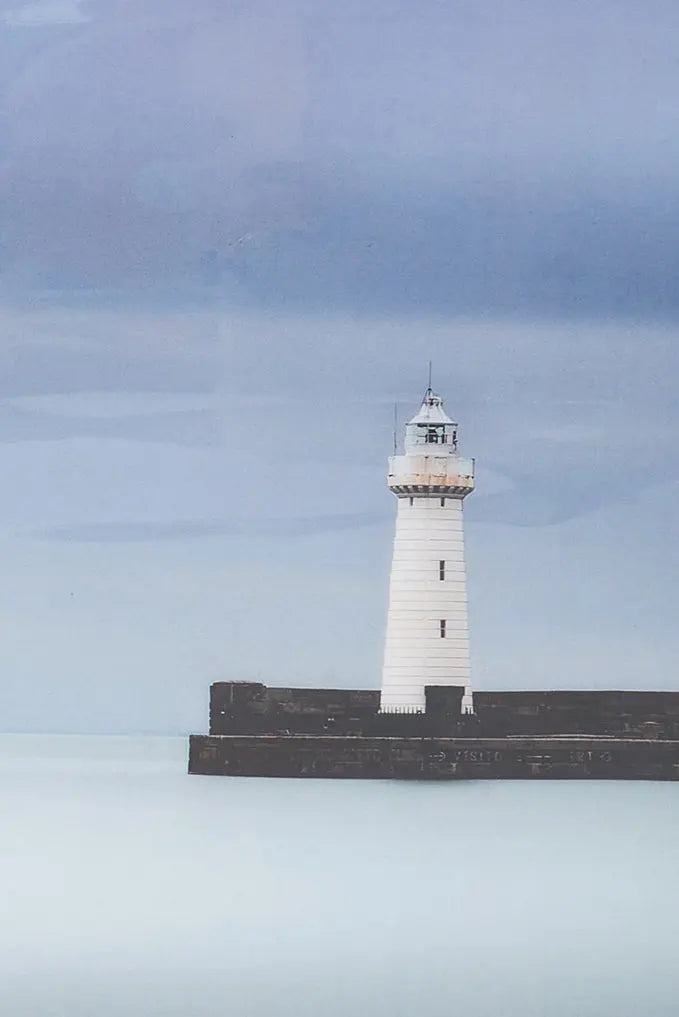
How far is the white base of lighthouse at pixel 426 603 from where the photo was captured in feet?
85.4

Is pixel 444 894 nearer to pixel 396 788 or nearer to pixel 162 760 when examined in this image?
pixel 396 788

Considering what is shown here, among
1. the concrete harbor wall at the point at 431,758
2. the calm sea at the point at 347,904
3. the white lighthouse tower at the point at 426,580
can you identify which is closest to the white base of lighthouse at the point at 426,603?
the white lighthouse tower at the point at 426,580

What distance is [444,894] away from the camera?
2295 cm

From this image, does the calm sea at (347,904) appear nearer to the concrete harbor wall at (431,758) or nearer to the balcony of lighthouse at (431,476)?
the concrete harbor wall at (431,758)

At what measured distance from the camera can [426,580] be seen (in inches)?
1024

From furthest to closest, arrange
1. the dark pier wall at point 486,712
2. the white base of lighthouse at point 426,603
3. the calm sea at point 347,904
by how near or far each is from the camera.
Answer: the dark pier wall at point 486,712, the white base of lighthouse at point 426,603, the calm sea at point 347,904

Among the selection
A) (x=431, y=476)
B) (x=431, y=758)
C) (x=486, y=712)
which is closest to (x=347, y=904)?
(x=431, y=758)

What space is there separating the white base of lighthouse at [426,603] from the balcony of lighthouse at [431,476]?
0.06 meters

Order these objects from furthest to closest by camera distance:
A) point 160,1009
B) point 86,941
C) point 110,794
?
point 110,794, point 86,941, point 160,1009

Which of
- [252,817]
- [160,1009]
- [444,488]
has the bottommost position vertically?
[160,1009]

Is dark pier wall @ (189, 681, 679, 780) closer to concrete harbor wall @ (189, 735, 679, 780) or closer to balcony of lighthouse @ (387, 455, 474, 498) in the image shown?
concrete harbor wall @ (189, 735, 679, 780)

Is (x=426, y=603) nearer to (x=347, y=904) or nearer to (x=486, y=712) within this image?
(x=486, y=712)

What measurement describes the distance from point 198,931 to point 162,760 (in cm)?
3133

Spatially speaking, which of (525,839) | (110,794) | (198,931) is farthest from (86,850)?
(110,794)
